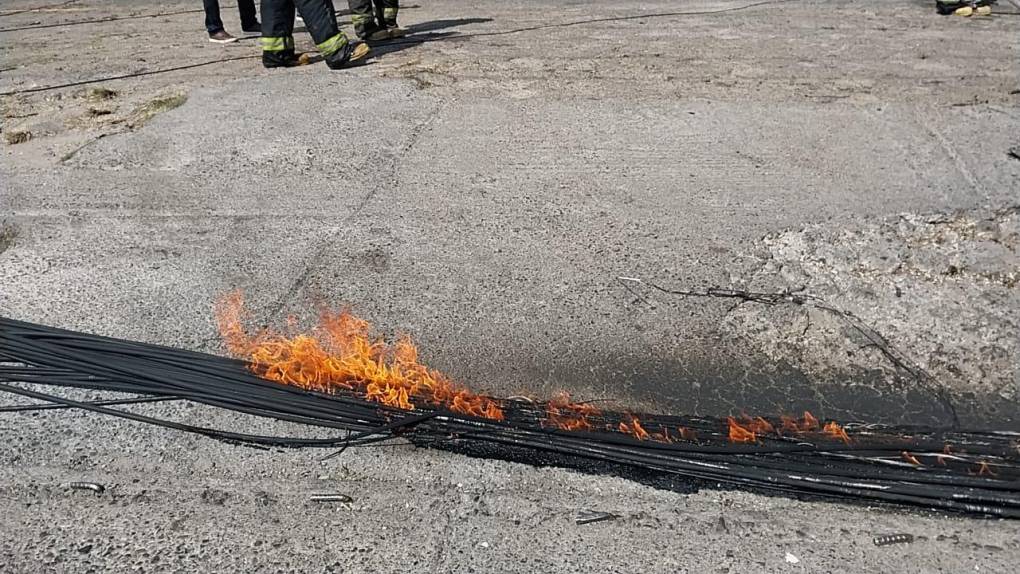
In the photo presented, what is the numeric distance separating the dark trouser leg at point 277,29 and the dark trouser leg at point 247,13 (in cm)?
196

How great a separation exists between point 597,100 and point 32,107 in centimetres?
486

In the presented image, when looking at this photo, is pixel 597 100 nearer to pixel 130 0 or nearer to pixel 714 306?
pixel 714 306

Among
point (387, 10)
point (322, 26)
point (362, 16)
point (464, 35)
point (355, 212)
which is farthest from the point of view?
point (464, 35)

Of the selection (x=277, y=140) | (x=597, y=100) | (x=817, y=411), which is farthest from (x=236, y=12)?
(x=817, y=411)

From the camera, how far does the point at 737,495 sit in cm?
253

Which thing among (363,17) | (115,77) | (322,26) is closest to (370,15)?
(363,17)

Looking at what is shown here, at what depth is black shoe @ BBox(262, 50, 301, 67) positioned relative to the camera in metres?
7.08

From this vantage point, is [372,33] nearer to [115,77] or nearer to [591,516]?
[115,77]

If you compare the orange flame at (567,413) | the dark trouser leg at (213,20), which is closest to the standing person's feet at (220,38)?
the dark trouser leg at (213,20)

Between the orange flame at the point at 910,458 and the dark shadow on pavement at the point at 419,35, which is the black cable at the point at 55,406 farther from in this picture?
the dark shadow on pavement at the point at 419,35

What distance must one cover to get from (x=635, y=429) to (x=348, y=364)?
1.20 meters

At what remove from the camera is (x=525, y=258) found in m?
3.98

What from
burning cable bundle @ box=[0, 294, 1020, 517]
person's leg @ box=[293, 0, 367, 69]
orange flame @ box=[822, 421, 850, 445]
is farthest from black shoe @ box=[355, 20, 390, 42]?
orange flame @ box=[822, 421, 850, 445]

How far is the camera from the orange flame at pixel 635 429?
2.76 m
